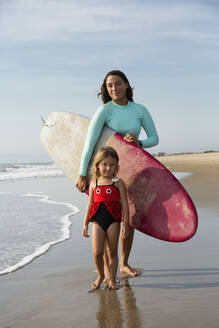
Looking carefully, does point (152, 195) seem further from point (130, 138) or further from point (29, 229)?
point (29, 229)

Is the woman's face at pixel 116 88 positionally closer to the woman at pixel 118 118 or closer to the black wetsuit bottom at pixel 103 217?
the woman at pixel 118 118

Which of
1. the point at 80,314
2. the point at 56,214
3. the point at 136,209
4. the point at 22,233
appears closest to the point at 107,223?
the point at 136,209

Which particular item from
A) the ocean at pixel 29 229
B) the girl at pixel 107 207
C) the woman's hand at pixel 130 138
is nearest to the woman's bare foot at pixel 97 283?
the girl at pixel 107 207

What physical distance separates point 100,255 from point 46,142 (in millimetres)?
1467

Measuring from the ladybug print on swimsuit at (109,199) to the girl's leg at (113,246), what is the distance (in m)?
0.07

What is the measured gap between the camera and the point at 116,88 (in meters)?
3.09

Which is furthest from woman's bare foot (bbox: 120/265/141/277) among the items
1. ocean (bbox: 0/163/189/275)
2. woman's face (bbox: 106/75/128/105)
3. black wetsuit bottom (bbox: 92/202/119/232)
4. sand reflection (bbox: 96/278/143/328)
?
woman's face (bbox: 106/75/128/105)

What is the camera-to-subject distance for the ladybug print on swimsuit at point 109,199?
276 centimetres

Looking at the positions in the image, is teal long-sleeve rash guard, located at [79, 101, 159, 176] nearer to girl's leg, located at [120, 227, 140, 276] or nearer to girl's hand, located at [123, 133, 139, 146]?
girl's hand, located at [123, 133, 139, 146]

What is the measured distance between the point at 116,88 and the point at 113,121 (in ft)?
0.84

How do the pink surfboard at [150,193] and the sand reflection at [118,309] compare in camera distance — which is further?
the pink surfboard at [150,193]

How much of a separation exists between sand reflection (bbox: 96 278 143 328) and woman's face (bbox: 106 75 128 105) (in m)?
1.41

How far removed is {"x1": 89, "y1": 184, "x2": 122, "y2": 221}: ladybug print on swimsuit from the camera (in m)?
2.76

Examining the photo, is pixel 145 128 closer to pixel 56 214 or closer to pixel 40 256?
pixel 40 256
